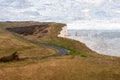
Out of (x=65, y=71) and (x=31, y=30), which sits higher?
(x=65, y=71)

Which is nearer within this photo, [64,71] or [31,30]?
[64,71]

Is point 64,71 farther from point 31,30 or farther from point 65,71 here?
point 31,30

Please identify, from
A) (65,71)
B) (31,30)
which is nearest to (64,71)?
(65,71)

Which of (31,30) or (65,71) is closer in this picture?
(65,71)

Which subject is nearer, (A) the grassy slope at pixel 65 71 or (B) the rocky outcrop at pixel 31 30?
(A) the grassy slope at pixel 65 71

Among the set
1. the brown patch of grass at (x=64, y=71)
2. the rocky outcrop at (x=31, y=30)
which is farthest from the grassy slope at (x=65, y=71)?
the rocky outcrop at (x=31, y=30)

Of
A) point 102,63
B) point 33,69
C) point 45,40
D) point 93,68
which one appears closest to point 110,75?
point 93,68

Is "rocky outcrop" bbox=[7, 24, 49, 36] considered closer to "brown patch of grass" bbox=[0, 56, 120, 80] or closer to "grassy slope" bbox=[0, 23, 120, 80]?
"grassy slope" bbox=[0, 23, 120, 80]

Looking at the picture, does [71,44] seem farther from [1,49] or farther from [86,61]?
[86,61]

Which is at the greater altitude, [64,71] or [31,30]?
[64,71]

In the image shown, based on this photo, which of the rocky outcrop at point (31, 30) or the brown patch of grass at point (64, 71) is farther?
the rocky outcrop at point (31, 30)

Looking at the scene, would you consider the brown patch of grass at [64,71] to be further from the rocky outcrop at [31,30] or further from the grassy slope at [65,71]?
the rocky outcrop at [31,30]

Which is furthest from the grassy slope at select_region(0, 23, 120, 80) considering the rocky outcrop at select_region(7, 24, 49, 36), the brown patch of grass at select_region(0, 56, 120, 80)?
the rocky outcrop at select_region(7, 24, 49, 36)

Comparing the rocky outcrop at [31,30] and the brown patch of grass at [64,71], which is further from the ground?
Answer: the brown patch of grass at [64,71]
